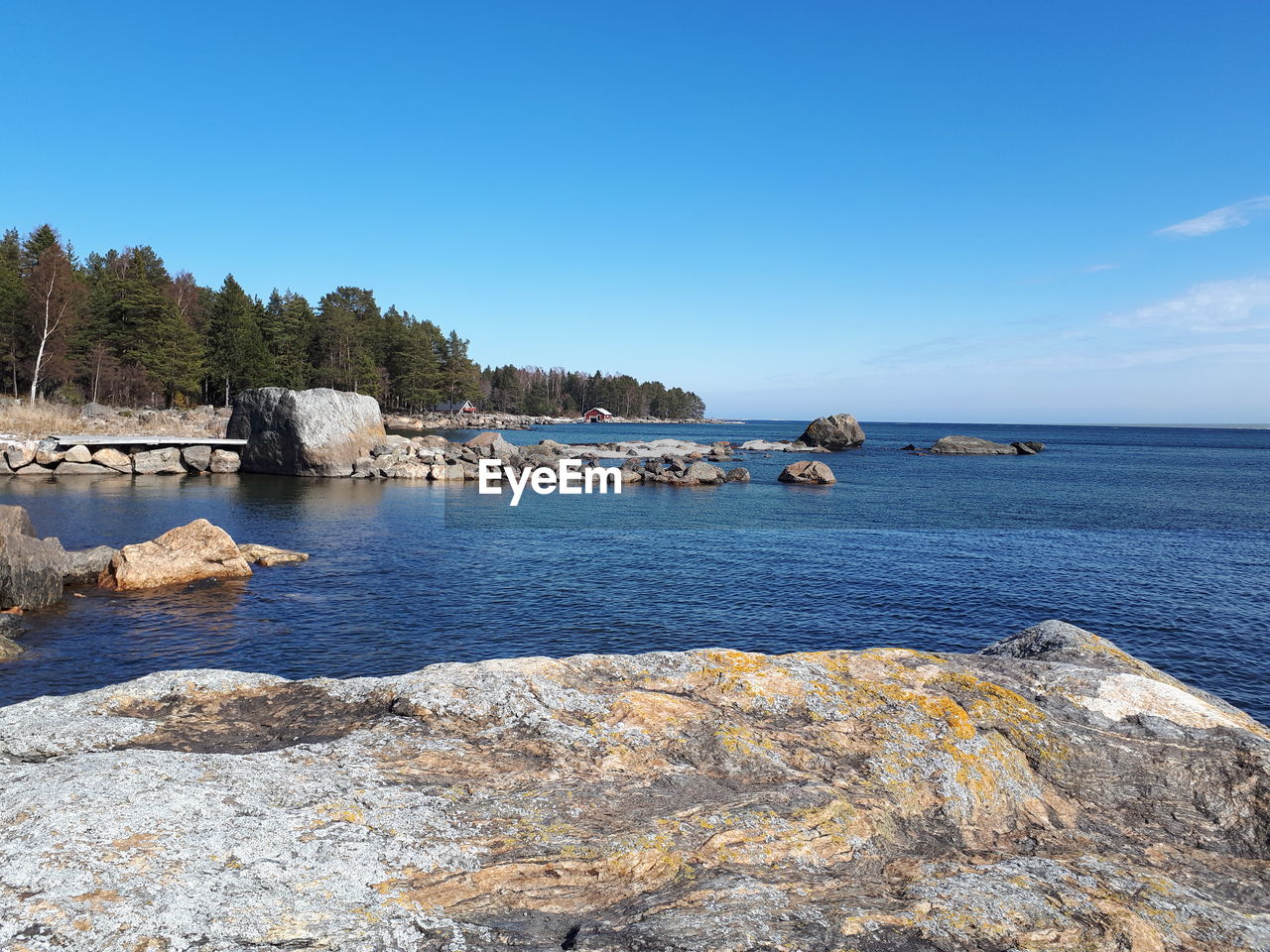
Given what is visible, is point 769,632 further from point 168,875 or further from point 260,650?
point 168,875

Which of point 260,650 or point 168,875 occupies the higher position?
point 168,875

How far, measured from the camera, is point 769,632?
21.5m

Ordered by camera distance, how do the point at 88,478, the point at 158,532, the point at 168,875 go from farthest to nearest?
1. the point at 88,478
2. the point at 158,532
3. the point at 168,875

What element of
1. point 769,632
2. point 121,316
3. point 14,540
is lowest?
point 769,632

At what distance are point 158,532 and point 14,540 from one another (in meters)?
12.6

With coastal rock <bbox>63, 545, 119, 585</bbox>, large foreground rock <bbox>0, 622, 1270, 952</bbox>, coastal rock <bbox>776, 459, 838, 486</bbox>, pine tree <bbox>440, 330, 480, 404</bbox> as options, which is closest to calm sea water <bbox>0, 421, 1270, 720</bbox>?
coastal rock <bbox>63, 545, 119, 585</bbox>

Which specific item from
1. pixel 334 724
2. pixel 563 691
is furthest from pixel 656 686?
pixel 334 724

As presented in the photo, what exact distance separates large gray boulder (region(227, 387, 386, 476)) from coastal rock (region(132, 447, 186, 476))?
16.0 ft

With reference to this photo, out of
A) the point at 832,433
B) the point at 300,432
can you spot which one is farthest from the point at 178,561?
the point at 832,433

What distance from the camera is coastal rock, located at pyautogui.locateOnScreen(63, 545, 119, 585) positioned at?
76.9 feet

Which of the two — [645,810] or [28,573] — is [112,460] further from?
[645,810]

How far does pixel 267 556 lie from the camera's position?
93.1 ft

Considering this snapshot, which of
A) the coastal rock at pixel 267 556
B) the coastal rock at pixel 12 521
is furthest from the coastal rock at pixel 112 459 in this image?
the coastal rock at pixel 12 521

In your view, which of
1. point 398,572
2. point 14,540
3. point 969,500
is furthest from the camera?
point 969,500
